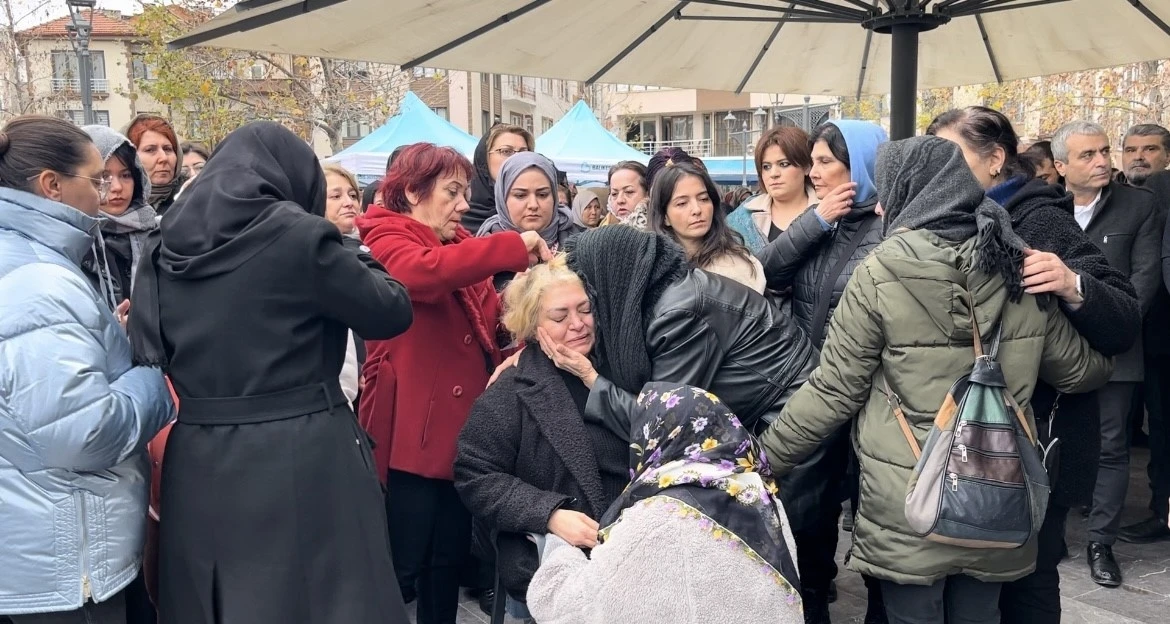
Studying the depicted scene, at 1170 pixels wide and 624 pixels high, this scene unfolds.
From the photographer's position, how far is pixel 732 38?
223 inches

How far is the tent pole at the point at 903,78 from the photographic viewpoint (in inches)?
173

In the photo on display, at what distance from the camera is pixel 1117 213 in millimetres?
4797

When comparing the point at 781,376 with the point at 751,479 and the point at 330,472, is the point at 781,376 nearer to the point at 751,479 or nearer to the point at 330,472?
the point at 751,479

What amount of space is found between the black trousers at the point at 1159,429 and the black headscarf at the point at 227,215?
4.75 metres

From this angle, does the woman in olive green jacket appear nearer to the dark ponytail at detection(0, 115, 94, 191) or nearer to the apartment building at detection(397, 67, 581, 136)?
the dark ponytail at detection(0, 115, 94, 191)

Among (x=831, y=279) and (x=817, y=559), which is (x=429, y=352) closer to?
(x=831, y=279)

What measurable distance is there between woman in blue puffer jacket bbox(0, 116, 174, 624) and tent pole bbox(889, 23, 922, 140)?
11.6 ft

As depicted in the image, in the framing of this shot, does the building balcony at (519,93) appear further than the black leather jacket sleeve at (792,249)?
Yes

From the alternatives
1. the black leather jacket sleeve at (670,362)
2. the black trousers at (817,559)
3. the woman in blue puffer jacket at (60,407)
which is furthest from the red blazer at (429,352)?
the black trousers at (817,559)

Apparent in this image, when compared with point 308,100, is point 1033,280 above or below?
below

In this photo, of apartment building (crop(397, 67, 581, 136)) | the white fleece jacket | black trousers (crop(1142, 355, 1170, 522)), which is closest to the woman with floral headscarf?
the white fleece jacket

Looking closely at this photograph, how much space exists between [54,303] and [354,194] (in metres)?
2.54

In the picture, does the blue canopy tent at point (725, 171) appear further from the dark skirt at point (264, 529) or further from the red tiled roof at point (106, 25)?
the dark skirt at point (264, 529)

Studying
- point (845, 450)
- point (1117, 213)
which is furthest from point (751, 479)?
point (1117, 213)
